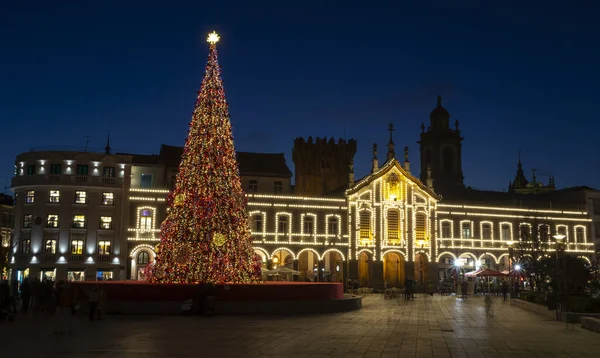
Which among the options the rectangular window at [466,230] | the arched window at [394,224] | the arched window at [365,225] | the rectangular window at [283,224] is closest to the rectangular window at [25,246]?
the rectangular window at [283,224]

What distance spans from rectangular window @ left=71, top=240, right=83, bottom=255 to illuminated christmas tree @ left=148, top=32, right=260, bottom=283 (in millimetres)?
27053

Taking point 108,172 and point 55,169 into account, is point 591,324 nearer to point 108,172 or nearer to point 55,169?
point 108,172

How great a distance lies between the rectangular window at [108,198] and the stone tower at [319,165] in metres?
36.1

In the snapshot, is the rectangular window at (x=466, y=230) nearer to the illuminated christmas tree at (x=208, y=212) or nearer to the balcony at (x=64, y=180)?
the balcony at (x=64, y=180)

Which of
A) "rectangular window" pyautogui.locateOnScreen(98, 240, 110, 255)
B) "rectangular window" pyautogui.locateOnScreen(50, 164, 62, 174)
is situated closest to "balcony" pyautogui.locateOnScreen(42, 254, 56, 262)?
"rectangular window" pyautogui.locateOnScreen(98, 240, 110, 255)

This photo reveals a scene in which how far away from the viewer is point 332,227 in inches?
2532

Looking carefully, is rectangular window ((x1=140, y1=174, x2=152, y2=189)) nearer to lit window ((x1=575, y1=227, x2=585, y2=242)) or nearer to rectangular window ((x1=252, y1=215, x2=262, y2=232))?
rectangular window ((x1=252, y1=215, x2=262, y2=232))

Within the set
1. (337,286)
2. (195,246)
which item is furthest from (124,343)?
(337,286)

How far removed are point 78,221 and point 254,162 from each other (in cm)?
2061

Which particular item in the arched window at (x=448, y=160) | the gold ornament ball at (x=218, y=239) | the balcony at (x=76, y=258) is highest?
the arched window at (x=448, y=160)

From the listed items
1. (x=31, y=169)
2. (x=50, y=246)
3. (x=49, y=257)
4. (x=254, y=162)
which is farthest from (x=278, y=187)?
(x=31, y=169)

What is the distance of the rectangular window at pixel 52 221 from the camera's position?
56.9 metres

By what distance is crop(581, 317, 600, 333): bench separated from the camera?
895 inches

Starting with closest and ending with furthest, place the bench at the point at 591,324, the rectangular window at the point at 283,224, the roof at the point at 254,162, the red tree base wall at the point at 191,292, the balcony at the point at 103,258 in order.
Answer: the bench at the point at 591,324
the red tree base wall at the point at 191,292
the balcony at the point at 103,258
the rectangular window at the point at 283,224
the roof at the point at 254,162
